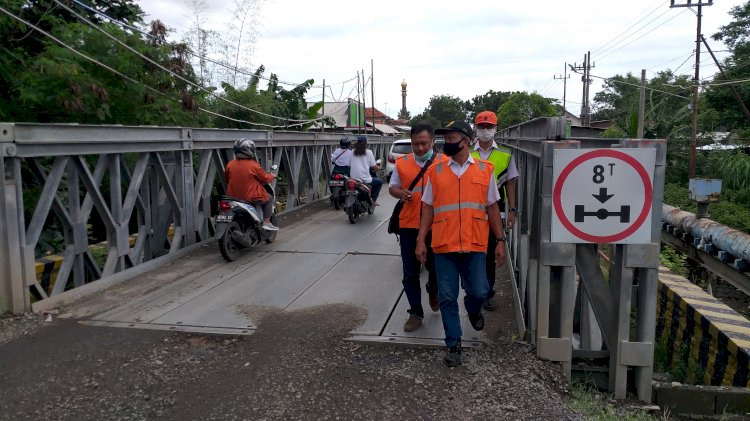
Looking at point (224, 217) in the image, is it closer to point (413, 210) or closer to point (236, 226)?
point (236, 226)

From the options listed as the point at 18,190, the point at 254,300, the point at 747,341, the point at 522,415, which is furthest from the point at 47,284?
the point at 747,341

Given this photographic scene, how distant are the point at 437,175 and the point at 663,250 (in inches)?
487

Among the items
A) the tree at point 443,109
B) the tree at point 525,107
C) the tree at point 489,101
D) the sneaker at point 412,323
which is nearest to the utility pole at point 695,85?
the sneaker at point 412,323

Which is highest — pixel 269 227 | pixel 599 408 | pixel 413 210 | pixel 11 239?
pixel 413 210

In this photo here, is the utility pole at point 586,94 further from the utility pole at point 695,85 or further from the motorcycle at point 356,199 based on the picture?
the motorcycle at point 356,199

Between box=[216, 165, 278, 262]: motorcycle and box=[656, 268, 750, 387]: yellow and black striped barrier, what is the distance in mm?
5438

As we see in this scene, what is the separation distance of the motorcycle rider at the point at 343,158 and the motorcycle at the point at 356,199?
2.91ft

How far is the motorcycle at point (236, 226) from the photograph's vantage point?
7.80 meters

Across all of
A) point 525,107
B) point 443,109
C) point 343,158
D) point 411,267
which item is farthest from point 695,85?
point 443,109

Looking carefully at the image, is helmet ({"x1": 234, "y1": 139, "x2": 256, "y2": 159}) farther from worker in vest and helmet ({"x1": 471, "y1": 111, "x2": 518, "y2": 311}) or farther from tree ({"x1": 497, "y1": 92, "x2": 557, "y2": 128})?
tree ({"x1": 497, "y1": 92, "x2": 557, "y2": 128})

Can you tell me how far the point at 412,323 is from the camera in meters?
5.21

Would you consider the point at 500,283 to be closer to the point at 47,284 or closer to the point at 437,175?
the point at 437,175

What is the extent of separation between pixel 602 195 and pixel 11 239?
4.80 meters

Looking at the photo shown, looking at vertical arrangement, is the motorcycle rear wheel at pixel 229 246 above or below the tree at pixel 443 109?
below
